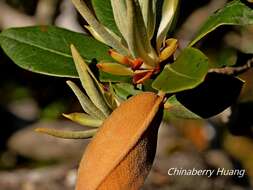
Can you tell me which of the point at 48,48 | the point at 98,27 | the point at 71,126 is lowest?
the point at 71,126

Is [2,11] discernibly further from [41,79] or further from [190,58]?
[190,58]

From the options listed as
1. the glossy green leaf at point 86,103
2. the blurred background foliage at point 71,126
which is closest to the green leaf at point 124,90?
the glossy green leaf at point 86,103

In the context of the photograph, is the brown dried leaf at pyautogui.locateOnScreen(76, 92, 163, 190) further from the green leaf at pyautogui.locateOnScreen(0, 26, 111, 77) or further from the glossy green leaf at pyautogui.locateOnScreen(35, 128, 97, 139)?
the green leaf at pyautogui.locateOnScreen(0, 26, 111, 77)

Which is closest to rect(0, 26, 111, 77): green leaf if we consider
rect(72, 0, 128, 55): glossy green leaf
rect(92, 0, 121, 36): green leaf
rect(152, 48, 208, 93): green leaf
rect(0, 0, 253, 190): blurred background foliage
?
rect(92, 0, 121, 36): green leaf

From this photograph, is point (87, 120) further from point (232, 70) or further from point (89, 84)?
point (232, 70)

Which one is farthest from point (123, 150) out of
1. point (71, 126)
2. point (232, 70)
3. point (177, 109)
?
point (71, 126)

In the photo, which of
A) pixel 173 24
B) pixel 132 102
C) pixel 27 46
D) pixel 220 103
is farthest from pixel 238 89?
pixel 27 46
